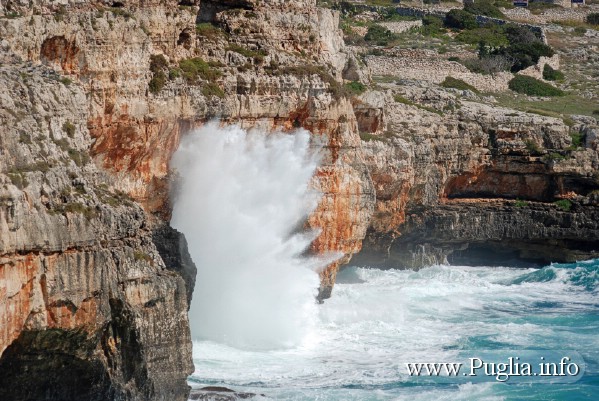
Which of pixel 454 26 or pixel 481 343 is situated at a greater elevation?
pixel 454 26

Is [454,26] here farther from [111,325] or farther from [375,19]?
[111,325]

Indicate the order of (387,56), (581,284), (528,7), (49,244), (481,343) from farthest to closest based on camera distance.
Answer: (528,7) → (387,56) → (581,284) → (481,343) → (49,244)

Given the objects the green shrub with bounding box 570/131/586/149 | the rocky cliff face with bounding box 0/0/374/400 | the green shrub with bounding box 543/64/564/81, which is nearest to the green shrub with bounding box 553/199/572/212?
the green shrub with bounding box 570/131/586/149

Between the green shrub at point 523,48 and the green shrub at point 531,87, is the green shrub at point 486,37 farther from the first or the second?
the green shrub at point 531,87

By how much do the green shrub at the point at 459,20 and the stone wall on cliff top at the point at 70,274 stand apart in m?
62.2

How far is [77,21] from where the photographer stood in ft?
95.0

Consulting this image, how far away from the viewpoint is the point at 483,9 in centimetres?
9450

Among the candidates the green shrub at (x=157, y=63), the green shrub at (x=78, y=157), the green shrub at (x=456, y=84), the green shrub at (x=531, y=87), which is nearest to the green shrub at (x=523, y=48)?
the green shrub at (x=531, y=87)

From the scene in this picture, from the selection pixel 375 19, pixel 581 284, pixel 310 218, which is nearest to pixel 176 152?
pixel 310 218

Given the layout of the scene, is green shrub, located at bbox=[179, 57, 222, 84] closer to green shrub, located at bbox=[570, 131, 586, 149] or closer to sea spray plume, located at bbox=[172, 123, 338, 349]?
sea spray plume, located at bbox=[172, 123, 338, 349]

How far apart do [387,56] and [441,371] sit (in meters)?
37.0

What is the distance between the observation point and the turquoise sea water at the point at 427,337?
33625 mm

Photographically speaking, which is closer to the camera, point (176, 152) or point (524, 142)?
point (176, 152)

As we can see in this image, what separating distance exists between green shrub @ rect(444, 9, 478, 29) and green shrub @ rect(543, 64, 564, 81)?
8.79 metres
